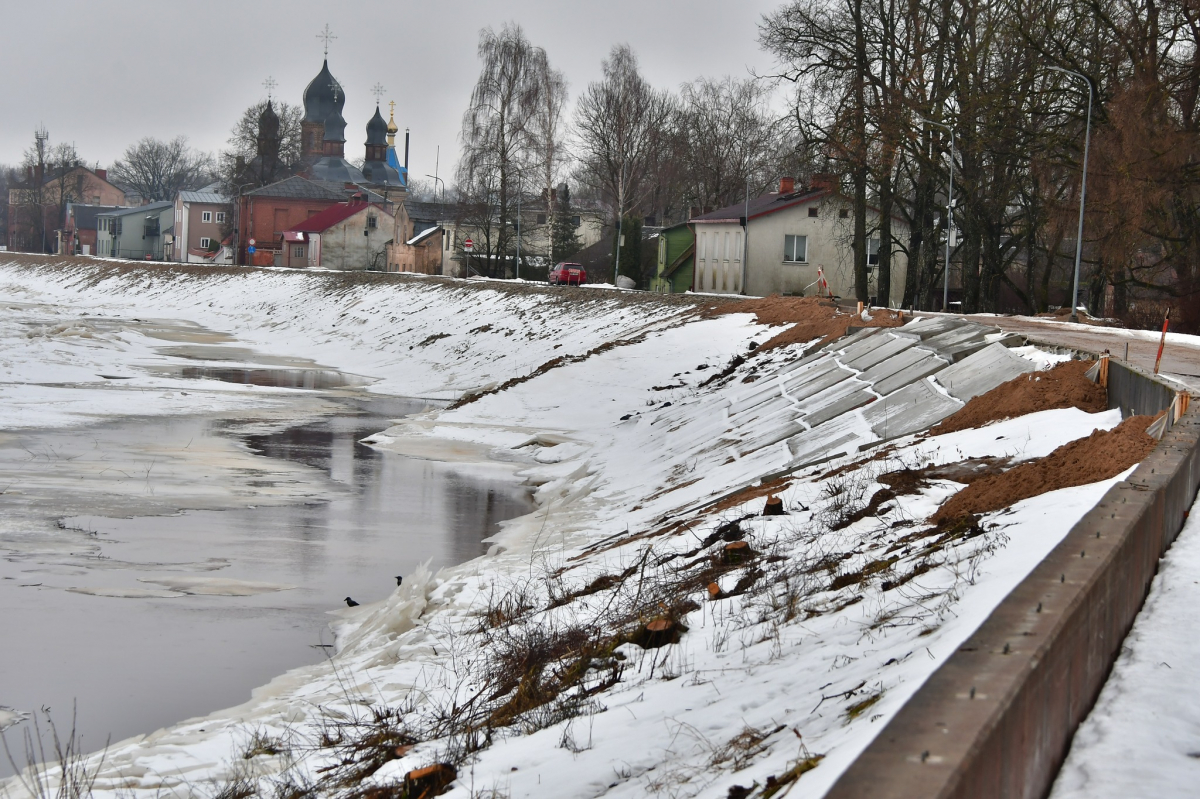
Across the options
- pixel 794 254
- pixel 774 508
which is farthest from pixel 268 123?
pixel 774 508

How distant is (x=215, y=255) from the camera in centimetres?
11500

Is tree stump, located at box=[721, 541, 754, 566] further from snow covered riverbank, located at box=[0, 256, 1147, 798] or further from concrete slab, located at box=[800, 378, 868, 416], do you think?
concrete slab, located at box=[800, 378, 868, 416]

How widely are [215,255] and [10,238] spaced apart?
51.3 metres

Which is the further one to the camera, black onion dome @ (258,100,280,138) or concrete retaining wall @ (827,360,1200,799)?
black onion dome @ (258,100,280,138)

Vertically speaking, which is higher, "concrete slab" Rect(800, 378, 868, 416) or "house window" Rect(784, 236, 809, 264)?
"house window" Rect(784, 236, 809, 264)

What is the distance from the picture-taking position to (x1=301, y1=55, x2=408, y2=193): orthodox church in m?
122

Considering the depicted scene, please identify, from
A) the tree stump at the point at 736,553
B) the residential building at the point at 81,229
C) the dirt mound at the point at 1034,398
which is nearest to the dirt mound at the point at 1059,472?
the tree stump at the point at 736,553

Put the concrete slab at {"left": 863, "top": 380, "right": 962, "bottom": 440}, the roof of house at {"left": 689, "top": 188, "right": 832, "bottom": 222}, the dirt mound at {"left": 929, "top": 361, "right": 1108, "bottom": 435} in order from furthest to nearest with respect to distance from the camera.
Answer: the roof of house at {"left": 689, "top": 188, "right": 832, "bottom": 222}, the concrete slab at {"left": 863, "top": 380, "right": 962, "bottom": 440}, the dirt mound at {"left": 929, "top": 361, "right": 1108, "bottom": 435}

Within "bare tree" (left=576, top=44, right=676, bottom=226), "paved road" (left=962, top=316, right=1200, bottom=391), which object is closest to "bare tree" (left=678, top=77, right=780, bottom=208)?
Answer: "bare tree" (left=576, top=44, right=676, bottom=226)

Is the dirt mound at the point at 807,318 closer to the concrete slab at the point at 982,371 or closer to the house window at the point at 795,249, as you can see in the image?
the concrete slab at the point at 982,371

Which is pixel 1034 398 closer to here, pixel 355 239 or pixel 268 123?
pixel 355 239

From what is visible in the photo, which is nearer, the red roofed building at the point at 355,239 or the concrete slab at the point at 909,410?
the concrete slab at the point at 909,410

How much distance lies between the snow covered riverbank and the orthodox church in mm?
103211

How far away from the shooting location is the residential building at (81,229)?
463ft
